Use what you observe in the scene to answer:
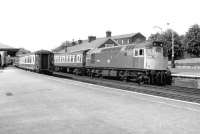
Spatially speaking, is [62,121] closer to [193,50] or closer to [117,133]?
[117,133]

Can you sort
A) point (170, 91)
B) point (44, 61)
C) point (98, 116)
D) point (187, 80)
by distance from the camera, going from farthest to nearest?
1. point (44, 61)
2. point (187, 80)
3. point (170, 91)
4. point (98, 116)

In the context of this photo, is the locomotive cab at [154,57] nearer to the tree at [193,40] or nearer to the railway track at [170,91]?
the railway track at [170,91]

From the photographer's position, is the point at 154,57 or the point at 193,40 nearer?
the point at 154,57

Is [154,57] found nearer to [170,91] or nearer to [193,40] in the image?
[170,91]

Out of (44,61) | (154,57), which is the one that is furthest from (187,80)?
(44,61)

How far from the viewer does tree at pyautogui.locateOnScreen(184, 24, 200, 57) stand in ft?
183

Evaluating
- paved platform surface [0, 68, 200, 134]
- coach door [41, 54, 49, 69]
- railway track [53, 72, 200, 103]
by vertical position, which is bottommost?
railway track [53, 72, 200, 103]

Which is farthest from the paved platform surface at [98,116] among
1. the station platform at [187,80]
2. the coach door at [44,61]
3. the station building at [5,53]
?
the station building at [5,53]

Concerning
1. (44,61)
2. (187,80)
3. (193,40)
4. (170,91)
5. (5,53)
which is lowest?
(170,91)

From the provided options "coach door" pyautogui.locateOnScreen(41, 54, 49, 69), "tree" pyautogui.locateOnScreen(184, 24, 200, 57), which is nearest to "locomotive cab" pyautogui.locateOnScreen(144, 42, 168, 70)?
"coach door" pyautogui.locateOnScreen(41, 54, 49, 69)

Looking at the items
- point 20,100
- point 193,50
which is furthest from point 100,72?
point 193,50

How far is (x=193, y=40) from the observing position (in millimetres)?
55688

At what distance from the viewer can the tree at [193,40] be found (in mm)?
55688

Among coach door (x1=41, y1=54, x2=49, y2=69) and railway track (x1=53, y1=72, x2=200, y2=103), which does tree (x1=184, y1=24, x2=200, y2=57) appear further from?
railway track (x1=53, y1=72, x2=200, y2=103)
